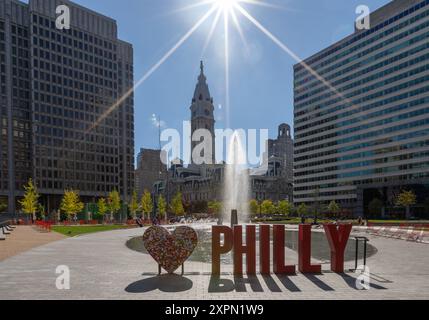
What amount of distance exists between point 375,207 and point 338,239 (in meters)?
91.0

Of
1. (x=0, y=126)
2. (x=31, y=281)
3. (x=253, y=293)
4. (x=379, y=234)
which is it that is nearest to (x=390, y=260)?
(x=253, y=293)

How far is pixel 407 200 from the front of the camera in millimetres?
85500

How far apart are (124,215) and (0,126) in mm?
49637

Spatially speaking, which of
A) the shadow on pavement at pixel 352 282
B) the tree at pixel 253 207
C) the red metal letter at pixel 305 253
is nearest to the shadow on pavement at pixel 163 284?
the red metal letter at pixel 305 253

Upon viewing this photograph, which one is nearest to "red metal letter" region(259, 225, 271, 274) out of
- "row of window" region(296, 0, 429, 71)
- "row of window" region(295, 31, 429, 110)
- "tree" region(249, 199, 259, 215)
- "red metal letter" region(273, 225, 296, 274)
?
"red metal letter" region(273, 225, 296, 274)

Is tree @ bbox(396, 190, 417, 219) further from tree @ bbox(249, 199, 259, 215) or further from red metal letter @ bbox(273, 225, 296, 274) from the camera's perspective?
red metal letter @ bbox(273, 225, 296, 274)

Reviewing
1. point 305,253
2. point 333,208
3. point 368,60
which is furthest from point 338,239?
point 368,60

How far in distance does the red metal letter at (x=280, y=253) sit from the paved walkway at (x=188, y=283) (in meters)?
0.63

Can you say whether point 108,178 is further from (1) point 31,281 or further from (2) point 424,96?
(1) point 31,281

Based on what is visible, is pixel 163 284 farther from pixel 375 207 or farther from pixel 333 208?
pixel 333 208

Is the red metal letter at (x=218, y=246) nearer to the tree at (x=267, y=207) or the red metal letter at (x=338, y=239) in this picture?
the red metal letter at (x=338, y=239)

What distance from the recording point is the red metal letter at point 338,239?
592 inches

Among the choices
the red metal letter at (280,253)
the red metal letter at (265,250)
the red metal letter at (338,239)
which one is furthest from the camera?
the red metal letter at (338,239)

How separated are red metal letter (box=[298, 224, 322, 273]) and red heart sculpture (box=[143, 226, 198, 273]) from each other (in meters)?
4.51
